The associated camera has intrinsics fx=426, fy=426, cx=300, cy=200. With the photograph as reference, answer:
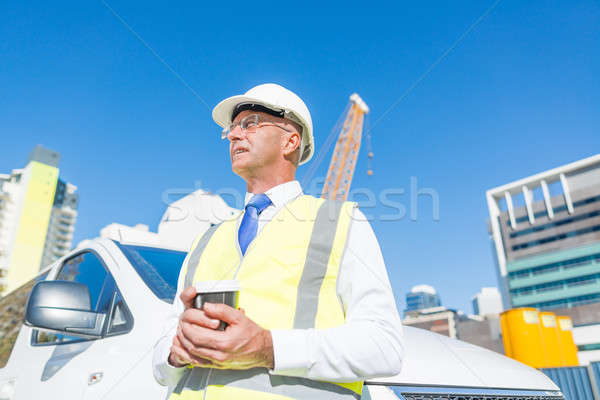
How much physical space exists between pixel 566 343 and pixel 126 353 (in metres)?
15.1

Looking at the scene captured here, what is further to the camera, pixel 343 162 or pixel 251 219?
pixel 343 162

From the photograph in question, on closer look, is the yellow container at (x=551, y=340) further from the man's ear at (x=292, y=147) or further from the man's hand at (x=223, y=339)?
the man's hand at (x=223, y=339)

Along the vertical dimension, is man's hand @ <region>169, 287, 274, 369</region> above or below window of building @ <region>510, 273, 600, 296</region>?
below

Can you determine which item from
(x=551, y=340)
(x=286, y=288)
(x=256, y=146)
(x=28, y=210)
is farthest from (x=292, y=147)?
(x=28, y=210)

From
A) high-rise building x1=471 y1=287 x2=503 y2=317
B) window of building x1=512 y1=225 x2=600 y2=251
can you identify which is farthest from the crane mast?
high-rise building x1=471 y1=287 x2=503 y2=317

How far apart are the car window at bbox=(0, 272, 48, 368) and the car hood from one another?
277 centimetres

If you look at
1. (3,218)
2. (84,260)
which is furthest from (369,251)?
(3,218)

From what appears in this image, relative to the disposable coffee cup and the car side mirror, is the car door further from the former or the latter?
the disposable coffee cup

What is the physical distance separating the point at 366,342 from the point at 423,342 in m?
1.12

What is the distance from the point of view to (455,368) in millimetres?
1963

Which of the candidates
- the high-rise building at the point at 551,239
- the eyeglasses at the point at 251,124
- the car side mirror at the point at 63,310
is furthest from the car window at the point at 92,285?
the high-rise building at the point at 551,239

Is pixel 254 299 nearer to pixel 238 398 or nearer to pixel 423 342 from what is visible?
pixel 238 398

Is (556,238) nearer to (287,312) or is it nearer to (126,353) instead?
(126,353)

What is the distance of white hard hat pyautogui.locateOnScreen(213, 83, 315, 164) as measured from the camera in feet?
6.31
